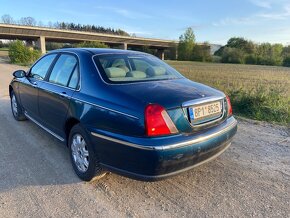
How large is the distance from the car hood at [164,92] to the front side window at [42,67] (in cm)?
185

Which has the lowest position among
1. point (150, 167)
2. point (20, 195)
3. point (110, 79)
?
point (20, 195)

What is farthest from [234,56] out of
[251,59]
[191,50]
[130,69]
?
[130,69]

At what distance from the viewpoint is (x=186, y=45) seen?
8169cm

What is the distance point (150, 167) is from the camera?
241 cm

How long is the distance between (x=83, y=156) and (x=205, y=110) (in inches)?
63.0

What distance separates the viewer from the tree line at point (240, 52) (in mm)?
70463

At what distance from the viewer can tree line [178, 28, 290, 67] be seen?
2774 inches

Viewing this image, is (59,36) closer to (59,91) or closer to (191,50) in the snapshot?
(191,50)

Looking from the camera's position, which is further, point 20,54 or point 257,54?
point 257,54

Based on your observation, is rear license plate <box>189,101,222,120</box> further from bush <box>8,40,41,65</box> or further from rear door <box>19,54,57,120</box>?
bush <box>8,40,41,65</box>

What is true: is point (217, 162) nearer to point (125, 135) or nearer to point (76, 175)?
point (125, 135)

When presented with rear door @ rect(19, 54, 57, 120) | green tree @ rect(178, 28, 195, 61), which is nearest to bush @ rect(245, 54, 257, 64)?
green tree @ rect(178, 28, 195, 61)

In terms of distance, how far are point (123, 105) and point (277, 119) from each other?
14.8ft

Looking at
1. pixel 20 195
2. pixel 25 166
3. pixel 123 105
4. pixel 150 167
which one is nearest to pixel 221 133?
pixel 150 167
